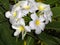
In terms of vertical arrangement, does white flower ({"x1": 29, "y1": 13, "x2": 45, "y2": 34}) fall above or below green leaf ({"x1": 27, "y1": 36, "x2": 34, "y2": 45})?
above

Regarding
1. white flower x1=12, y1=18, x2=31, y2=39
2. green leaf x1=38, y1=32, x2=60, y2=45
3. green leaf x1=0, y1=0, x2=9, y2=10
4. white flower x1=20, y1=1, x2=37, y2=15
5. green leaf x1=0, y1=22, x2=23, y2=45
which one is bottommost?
green leaf x1=38, y1=32, x2=60, y2=45

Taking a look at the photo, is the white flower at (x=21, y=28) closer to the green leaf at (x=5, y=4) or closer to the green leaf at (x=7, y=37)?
the green leaf at (x=7, y=37)

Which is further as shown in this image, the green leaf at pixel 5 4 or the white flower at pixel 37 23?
the green leaf at pixel 5 4

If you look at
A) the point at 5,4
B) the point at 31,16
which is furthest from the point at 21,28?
the point at 5,4

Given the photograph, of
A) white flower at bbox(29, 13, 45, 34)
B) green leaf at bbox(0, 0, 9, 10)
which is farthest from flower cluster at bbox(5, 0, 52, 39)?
green leaf at bbox(0, 0, 9, 10)

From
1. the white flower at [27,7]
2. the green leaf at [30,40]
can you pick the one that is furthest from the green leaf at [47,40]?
the white flower at [27,7]

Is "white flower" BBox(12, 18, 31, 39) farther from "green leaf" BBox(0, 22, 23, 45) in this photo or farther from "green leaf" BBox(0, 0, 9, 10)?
"green leaf" BBox(0, 0, 9, 10)

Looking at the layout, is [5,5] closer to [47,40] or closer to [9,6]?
[9,6]
